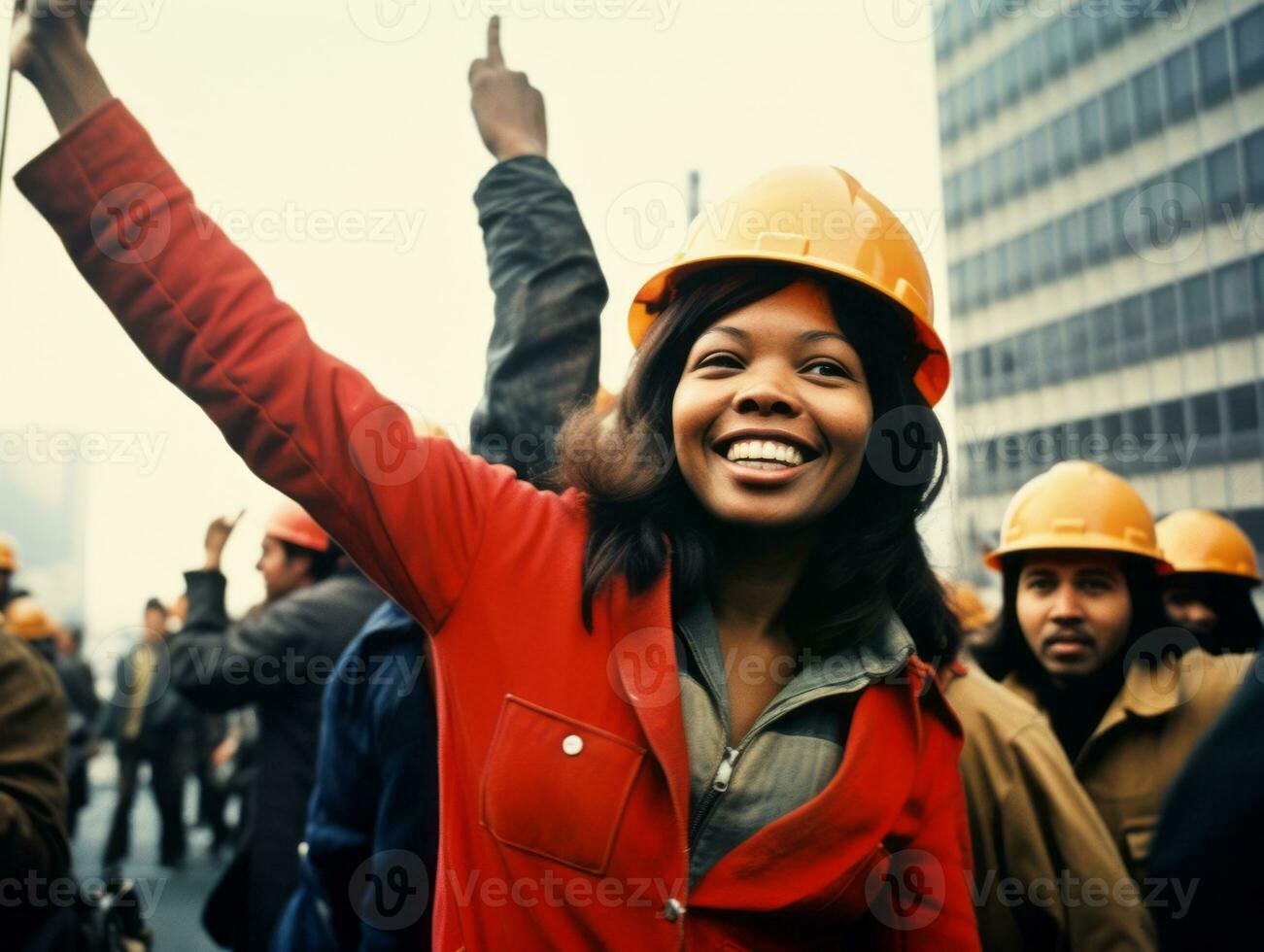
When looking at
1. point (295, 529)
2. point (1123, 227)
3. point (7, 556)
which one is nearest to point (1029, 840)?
point (295, 529)

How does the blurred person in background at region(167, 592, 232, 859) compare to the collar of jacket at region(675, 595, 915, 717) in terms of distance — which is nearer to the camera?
the collar of jacket at region(675, 595, 915, 717)

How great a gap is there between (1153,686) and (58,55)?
3266mm

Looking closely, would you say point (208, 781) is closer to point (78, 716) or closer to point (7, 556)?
point (78, 716)

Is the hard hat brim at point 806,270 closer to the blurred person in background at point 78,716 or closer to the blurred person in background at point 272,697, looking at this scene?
the blurred person in background at point 272,697

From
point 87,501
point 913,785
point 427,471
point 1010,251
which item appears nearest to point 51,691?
point 427,471

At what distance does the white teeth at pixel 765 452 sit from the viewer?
1886 millimetres

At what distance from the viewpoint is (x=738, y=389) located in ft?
6.24

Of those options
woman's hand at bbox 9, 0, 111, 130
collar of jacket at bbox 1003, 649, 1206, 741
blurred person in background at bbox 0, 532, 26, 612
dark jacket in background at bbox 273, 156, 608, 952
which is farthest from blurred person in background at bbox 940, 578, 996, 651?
blurred person in background at bbox 0, 532, 26, 612

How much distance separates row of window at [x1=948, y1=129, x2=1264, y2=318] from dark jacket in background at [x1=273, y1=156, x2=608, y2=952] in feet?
123

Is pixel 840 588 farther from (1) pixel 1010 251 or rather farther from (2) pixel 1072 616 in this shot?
(1) pixel 1010 251

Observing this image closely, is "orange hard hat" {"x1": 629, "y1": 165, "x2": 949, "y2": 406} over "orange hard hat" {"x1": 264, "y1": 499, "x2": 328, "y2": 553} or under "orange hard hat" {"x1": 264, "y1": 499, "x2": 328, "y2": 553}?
over

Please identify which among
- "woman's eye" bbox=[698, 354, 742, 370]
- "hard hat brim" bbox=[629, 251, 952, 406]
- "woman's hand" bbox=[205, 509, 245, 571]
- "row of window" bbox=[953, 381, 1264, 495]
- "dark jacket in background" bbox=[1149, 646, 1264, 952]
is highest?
"row of window" bbox=[953, 381, 1264, 495]

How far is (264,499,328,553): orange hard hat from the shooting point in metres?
4.32

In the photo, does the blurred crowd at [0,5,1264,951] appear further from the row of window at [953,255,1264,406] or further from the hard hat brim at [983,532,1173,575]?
the row of window at [953,255,1264,406]
